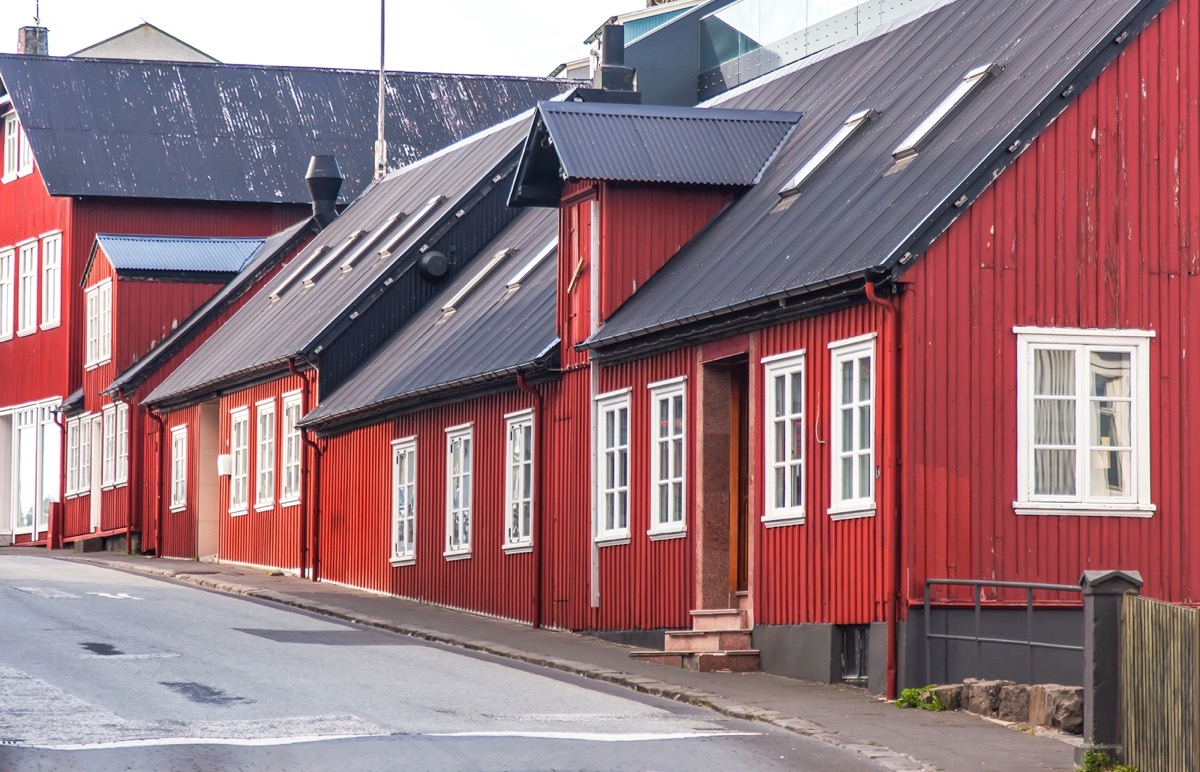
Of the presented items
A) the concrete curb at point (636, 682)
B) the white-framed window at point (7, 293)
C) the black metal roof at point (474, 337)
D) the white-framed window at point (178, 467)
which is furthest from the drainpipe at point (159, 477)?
the concrete curb at point (636, 682)

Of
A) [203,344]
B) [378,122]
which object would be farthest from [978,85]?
[378,122]

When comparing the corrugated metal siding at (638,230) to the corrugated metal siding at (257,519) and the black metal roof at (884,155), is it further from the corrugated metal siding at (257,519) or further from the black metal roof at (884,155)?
the corrugated metal siding at (257,519)

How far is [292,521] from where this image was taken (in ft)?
112

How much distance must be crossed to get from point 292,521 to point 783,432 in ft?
51.7

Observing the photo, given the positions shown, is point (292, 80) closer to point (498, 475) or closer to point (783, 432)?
point (498, 475)

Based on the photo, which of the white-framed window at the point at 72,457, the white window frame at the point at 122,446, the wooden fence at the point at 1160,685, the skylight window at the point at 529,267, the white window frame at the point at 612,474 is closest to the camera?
the wooden fence at the point at 1160,685

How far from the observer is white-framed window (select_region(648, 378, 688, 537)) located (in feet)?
70.9

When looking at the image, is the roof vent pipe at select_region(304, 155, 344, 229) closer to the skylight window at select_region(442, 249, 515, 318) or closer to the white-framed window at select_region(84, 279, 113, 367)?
the white-framed window at select_region(84, 279, 113, 367)

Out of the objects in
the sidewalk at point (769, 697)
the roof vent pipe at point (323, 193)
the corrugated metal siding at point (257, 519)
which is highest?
the roof vent pipe at point (323, 193)

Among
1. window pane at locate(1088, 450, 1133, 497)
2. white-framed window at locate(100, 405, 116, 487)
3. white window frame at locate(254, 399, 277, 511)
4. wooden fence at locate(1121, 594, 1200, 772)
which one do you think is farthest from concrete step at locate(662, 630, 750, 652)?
white-framed window at locate(100, 405, 116, 487)

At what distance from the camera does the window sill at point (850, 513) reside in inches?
709

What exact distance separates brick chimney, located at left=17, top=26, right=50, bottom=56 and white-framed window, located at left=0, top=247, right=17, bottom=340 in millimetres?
9689

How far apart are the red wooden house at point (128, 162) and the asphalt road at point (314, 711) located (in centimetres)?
2346

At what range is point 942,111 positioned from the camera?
20.0m
